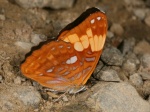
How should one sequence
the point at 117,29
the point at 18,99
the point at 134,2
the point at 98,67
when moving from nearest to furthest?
the point at 18,99 → the point at 98,67 → the point at 117,29 → the point at 134,2

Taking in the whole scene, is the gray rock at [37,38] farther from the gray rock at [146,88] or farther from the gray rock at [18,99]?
the gray rock at [146,88]

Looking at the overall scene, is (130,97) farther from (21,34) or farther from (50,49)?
(21,34)

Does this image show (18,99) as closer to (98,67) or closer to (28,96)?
(28,96)

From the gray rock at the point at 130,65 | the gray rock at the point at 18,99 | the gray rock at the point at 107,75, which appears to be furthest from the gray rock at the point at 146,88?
the gray rock at the point at 18,99

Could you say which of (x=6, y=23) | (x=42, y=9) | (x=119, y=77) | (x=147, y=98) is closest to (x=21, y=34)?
(x=6, y=23)

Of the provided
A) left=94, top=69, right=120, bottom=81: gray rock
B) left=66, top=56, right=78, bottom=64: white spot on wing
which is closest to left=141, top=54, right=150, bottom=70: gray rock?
left=94, top=69, right=120, bottom=81: gray rock

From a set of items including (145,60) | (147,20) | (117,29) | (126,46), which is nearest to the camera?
(145,60)

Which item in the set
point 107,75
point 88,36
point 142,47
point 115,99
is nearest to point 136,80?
point 107,75
